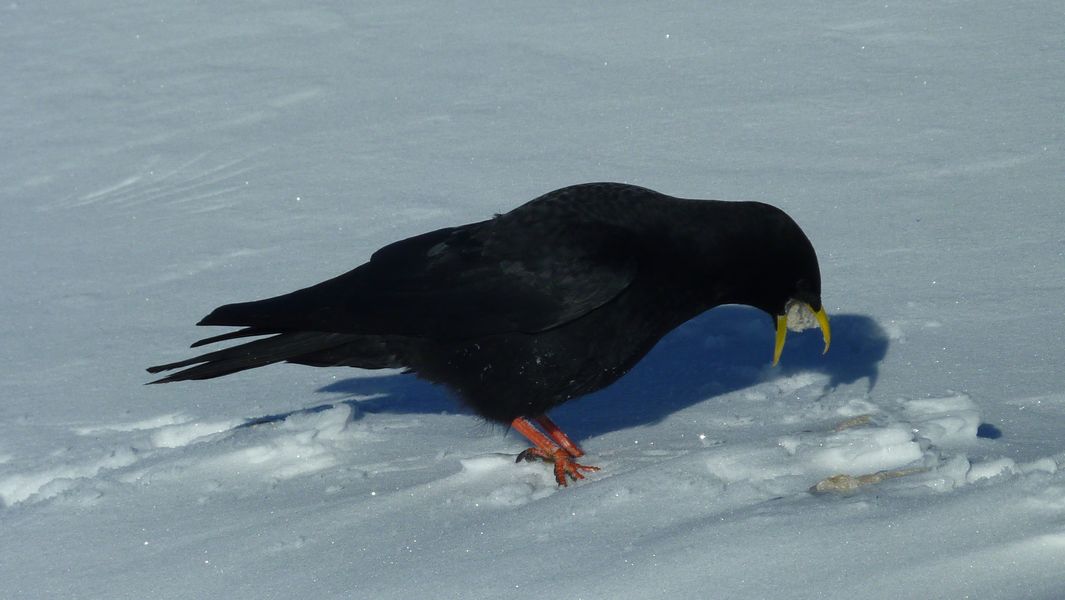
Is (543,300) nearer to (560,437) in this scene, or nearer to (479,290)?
(479,290)

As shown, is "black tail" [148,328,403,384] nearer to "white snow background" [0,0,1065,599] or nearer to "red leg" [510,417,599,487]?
"white snow background" [0,0,1065,599]

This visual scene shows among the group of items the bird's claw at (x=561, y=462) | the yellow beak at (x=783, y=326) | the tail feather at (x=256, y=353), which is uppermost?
the tail feather at (x=256, y=353)

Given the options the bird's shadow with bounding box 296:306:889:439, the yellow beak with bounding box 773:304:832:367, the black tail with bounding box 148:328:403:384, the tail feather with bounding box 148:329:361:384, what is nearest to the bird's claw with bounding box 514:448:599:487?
the bird's shadow with bounding box 296:306:889:439

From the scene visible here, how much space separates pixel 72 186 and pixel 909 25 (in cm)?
523

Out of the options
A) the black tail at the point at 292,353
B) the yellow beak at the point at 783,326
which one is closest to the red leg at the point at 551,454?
the black tail at the point at 292,353

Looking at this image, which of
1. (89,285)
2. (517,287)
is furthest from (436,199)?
(517,287)

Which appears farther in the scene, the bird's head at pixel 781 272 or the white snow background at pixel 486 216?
the bird's head at pixel 781 272

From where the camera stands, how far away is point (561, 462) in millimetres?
3658

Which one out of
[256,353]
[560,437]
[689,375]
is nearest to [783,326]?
[689,375]

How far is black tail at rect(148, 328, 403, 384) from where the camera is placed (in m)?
3.93

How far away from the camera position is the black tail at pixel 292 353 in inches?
155

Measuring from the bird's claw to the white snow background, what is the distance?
55mm

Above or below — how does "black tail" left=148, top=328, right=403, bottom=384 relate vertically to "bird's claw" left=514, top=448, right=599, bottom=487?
above

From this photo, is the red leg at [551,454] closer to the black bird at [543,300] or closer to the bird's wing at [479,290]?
the black bird at [543,300]
